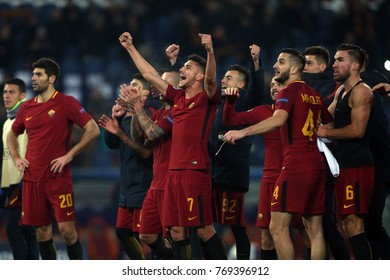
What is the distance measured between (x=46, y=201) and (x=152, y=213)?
96 centimetres

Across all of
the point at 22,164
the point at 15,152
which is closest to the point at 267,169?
the point at 22,164

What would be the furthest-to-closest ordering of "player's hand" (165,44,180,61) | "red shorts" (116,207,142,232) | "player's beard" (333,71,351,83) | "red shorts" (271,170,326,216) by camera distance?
"red shorts" (116,207,142,232)
"player's hand" (165,44,180,61)
"player's beard" (333,71,351,83)
"red shorts" (271,170,326,216)

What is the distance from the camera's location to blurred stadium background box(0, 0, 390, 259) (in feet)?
47.9

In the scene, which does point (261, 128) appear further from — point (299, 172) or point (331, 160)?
point (331, 160)

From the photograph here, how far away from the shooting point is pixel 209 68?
7.34 metres

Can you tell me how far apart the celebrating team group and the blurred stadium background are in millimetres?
4974

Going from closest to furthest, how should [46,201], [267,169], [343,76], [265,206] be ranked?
[343,76]
[265,206]
[267,169]
[46,201]

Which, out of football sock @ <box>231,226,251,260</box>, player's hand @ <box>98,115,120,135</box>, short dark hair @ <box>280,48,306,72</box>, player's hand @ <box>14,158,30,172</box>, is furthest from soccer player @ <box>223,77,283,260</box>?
player's hand @ <box>14,158,30,172</box>

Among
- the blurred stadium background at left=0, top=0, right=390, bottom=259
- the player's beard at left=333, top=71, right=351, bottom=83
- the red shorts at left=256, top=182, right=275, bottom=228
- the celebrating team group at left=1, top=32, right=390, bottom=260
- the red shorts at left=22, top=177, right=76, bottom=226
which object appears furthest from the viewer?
the blurred stadium background at left=0, top=0, right=390, bottom=259

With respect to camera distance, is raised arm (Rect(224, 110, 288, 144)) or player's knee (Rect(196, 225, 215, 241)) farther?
player's knee (Rect(196, 225, 215, 241))

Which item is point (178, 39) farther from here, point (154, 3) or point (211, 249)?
point (211, 249)

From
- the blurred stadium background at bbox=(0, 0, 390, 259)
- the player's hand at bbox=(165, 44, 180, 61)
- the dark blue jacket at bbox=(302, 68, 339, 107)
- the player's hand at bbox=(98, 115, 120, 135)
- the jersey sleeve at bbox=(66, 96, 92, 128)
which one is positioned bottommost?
the player's hand at bbox=(98, 115, 120, 135)

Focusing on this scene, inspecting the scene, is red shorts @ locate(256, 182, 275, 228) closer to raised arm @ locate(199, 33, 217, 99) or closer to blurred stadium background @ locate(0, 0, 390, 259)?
raised arm @ locate(199, 33, 217, 99)

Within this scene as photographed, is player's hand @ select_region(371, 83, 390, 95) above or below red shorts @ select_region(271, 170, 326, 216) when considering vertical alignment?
above
